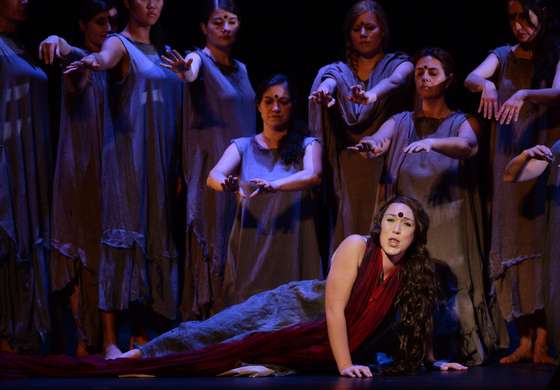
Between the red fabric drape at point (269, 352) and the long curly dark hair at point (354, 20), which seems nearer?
the red fabric drape at point (269, 352)

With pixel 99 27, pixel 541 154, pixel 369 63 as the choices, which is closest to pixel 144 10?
pixel 99 27

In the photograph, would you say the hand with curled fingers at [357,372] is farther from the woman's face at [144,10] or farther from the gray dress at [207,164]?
the woman's face at [144,10]

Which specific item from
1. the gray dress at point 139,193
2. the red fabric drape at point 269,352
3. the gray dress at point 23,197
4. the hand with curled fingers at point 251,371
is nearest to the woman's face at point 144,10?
the gray dress at point 139,193

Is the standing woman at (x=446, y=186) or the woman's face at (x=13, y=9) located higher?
the woman's face at (x=13, y=9)

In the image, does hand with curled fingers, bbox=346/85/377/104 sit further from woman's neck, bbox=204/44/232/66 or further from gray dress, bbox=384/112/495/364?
woman's neck, bbox=204/44/232/66

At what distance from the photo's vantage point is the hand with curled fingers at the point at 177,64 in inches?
176

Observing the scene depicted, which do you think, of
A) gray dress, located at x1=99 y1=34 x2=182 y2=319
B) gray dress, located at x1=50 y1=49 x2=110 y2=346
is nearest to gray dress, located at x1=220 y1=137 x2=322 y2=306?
gray dress, located at x1=99 y1=34 x2=182 y2=319

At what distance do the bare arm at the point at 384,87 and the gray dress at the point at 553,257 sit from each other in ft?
2.60

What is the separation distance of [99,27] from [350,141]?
1.37 metres

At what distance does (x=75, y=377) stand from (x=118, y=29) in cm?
210

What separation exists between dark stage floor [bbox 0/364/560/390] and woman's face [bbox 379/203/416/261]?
477 mm

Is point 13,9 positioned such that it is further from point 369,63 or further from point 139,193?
point 369,63

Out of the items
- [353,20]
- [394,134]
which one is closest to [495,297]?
[394,134]

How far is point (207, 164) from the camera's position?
475 centimetres
